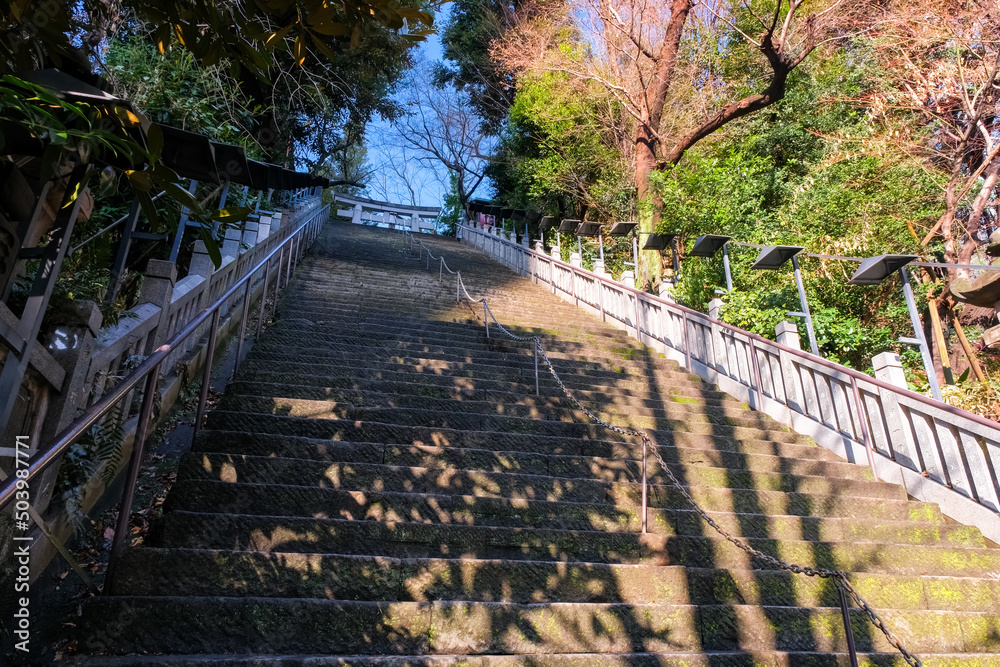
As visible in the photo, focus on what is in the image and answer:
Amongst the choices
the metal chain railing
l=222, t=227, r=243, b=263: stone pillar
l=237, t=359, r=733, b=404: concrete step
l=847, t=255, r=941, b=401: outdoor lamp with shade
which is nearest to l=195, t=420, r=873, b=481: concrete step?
the metal chain railing

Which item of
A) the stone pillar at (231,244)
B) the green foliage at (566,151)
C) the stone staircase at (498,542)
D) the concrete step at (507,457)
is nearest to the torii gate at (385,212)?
the green foliage at (566,151)

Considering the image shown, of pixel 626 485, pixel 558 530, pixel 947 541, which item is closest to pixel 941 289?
pixel 947 541

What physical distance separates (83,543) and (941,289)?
43.0 ft

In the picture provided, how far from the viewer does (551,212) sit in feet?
68.1

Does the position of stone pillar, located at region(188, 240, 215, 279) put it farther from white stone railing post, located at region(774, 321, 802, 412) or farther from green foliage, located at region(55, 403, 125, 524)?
white stone railing post, located at region(774, 321, 802, 412)

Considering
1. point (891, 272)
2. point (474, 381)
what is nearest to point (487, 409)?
point (474, 381)

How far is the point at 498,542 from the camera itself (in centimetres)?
334

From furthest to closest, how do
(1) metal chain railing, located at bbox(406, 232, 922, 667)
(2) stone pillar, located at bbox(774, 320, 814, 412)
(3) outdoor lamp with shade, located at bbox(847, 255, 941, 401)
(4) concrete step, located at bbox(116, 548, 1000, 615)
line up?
(2) stone pillar, located at bbox(774, 320, 814, 412) < (3) outdoor lamp with shade, located at bbox(847, 255, 941, 401) < (4) concrete step, located at bbox(116, 548, 1000, 615) < (1) metal chain railing, located at bbox(406, 232, 922, 667)

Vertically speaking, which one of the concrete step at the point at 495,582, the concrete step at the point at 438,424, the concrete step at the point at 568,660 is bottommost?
the concrete step at the point at 568,660

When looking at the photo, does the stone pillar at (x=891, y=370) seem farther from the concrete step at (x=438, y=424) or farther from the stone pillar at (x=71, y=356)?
the stone pillar at (x=71, y=356)
